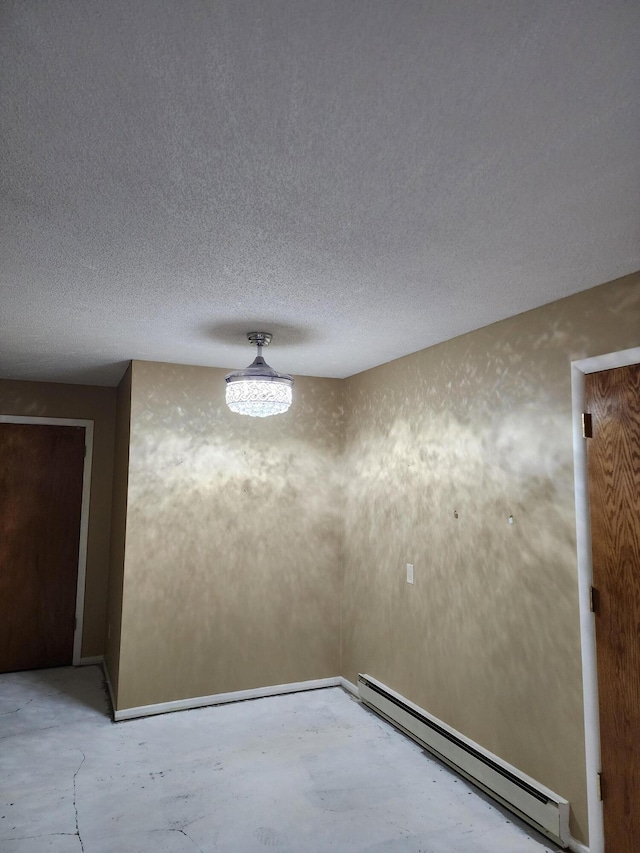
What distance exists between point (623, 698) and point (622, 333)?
142 centimetres

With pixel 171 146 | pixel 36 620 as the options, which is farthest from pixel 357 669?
pixel 171 146

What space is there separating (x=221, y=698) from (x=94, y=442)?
238 cm

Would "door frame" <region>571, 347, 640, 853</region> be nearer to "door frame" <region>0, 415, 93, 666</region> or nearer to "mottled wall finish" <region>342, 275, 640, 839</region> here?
"mottled wall finish" <region>342, 275, 640, 839</region>

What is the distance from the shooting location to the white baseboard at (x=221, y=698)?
349cm

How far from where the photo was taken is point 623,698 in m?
2.10

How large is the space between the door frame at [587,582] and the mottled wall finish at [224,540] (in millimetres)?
2199

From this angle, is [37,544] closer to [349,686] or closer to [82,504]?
[82,504]

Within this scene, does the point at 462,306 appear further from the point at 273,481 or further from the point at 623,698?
the point at 273,481

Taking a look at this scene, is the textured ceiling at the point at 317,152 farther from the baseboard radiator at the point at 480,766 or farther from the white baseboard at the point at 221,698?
the white baseboard at the point at 221,698

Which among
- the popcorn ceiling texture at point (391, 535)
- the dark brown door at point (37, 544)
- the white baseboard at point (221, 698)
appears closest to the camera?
the popcorn ceiling texture at point (391, 535)

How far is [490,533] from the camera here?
2.78m

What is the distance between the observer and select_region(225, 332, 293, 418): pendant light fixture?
9.40 ft

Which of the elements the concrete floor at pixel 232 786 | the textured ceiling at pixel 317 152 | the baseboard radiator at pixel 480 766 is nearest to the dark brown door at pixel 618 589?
the baseboard radiator at pixel 480 766

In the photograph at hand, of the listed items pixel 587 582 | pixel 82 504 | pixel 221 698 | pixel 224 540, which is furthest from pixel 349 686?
pixel 82 504
